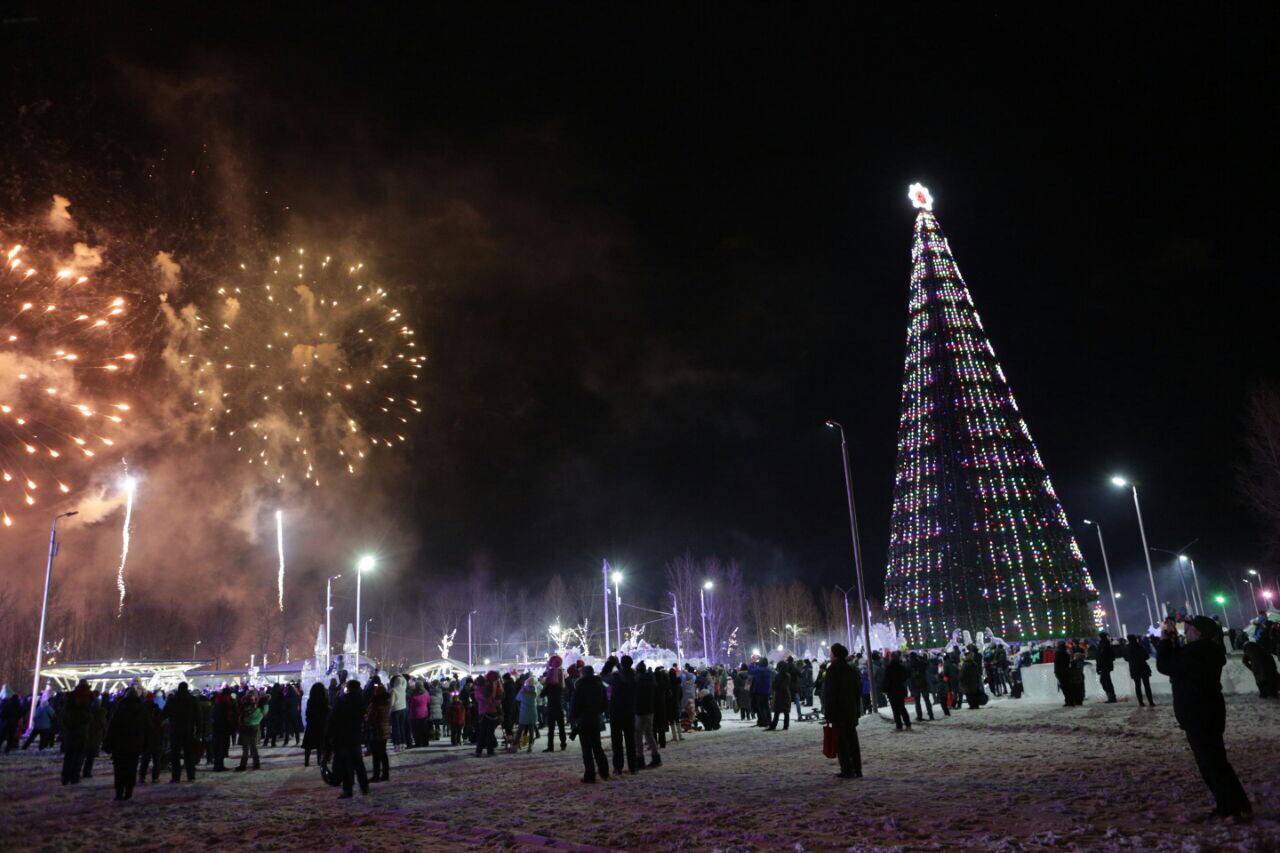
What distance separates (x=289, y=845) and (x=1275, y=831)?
936 centimetres

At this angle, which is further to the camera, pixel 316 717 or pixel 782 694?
pixel 782 694

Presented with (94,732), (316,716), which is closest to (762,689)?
(316,716)

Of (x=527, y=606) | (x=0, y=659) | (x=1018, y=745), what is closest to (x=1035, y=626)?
(x=1018, y=745)

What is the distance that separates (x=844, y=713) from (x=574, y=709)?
Result: 14.6 feet

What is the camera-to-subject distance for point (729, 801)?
1055cm

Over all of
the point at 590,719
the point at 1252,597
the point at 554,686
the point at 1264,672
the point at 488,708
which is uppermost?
the point at 1252,597

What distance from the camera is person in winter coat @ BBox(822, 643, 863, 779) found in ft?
39.8

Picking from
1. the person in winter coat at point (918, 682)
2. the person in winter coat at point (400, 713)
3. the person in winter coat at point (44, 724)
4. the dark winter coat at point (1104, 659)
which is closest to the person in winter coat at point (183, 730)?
the person in winter coat at point (400, 713)

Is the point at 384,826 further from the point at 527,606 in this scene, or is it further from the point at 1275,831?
the point at 527,606

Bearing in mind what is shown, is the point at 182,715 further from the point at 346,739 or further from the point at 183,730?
the point at 346,739

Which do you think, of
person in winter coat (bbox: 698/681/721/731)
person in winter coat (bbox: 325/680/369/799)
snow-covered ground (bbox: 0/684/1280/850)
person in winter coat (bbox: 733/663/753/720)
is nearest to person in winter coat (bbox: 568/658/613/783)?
snow-covered ground (bbox: 0/684/1280/850)

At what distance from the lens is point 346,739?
13086 mm

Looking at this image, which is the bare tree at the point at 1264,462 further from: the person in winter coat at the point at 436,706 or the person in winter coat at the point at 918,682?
the person in winter coat at the point at 436,706

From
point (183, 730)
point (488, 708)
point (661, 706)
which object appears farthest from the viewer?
point (661, 706)
